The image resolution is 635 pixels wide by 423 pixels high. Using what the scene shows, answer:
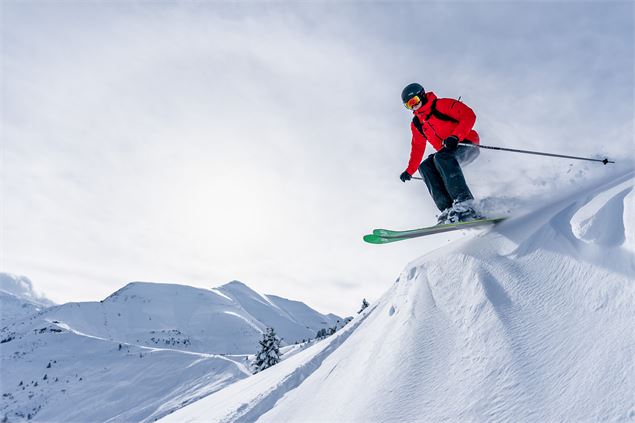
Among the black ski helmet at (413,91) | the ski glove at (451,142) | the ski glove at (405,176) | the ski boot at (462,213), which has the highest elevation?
the black ski helmet at (413,91)

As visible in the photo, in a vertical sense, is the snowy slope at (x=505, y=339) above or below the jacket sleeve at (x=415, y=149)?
below

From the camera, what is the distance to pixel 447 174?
20.7 feet

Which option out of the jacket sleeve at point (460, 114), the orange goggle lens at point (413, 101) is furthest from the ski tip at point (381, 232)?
the orange goggle lens at point (413, 101)

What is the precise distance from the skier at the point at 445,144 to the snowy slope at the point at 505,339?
1.42 meters

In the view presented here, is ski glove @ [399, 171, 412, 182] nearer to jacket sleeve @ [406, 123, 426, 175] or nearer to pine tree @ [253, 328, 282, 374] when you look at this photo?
jacket sleeve @ [406, 123, 426, 175]

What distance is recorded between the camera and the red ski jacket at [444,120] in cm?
649

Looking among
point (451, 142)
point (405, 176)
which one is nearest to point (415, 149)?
point (405, 176)

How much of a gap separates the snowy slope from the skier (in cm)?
142

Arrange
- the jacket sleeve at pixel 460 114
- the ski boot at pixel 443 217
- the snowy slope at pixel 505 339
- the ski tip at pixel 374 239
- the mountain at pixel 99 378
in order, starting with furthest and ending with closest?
the mountain at pixel 99 378
the ski tip at pixel 374 239
the jacket sleeve at pixel 460 114
the ski boot at pixel 443 217
the snowy slope at pixel 505 339

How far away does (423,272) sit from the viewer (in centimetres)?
459

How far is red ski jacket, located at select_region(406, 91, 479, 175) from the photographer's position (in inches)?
255

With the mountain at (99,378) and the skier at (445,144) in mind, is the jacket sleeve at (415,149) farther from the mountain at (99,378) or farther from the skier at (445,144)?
the mountain at (99,378)

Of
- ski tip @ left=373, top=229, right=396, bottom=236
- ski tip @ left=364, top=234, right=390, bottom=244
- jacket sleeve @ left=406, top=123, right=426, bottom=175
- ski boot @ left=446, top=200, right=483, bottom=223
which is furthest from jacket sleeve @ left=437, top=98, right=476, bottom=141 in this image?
ski tip @ left=364, top=234, right=390, bottom=244

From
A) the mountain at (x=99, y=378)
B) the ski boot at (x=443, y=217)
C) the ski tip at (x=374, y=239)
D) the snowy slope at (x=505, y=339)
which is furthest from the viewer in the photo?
the mountain at (x=99, y=378)
